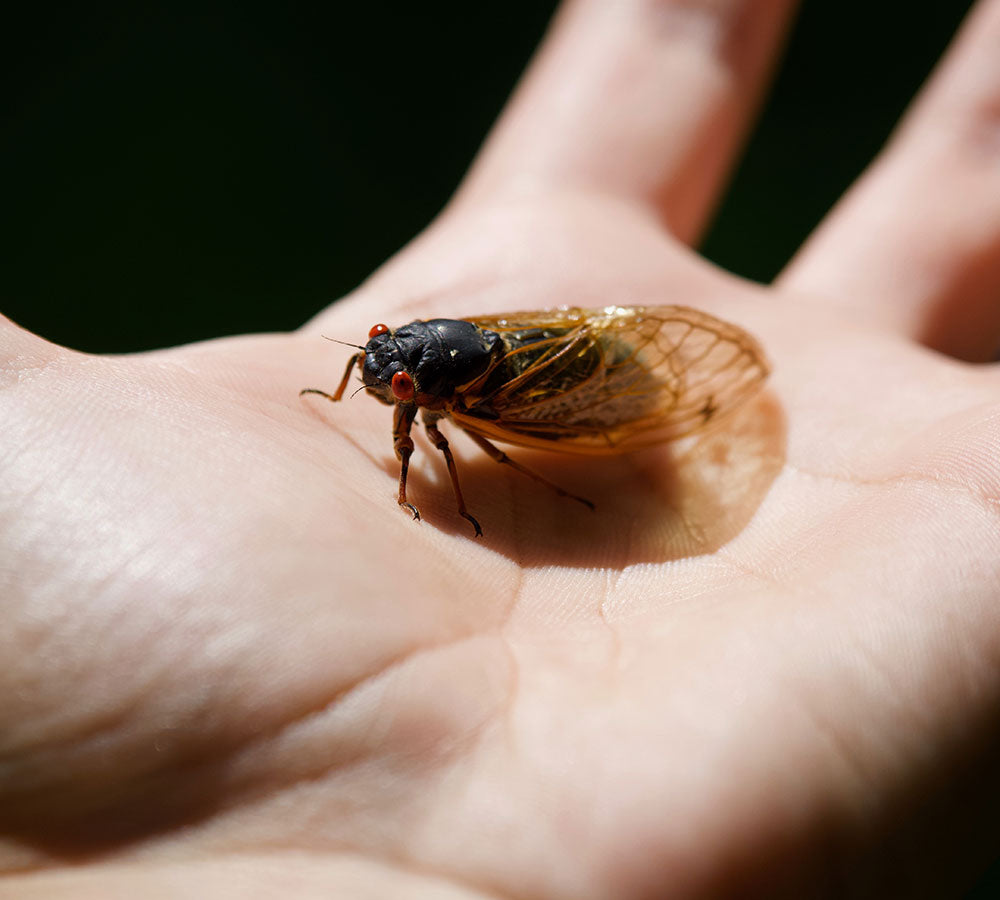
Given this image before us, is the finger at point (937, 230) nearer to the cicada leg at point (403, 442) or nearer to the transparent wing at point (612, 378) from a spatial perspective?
the transparent wing at point (612, 378)

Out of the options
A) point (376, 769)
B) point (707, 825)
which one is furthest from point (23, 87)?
point (707, 825)

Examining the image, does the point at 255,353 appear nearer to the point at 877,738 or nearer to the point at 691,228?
the point at 877,738

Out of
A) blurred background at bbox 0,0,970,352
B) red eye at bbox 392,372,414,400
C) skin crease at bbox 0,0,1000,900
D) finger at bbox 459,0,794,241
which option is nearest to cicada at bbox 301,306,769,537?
red eye at bbox 392,372,414,400

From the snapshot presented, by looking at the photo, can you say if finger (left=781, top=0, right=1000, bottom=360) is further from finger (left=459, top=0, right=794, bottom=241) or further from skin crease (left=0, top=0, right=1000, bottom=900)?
skin crease (left=0, top=0, right=1000, bottom=900)

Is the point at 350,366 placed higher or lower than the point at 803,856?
lower

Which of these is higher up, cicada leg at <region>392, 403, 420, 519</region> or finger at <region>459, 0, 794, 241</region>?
finger at <region>459, 0, 794, 241</region>
